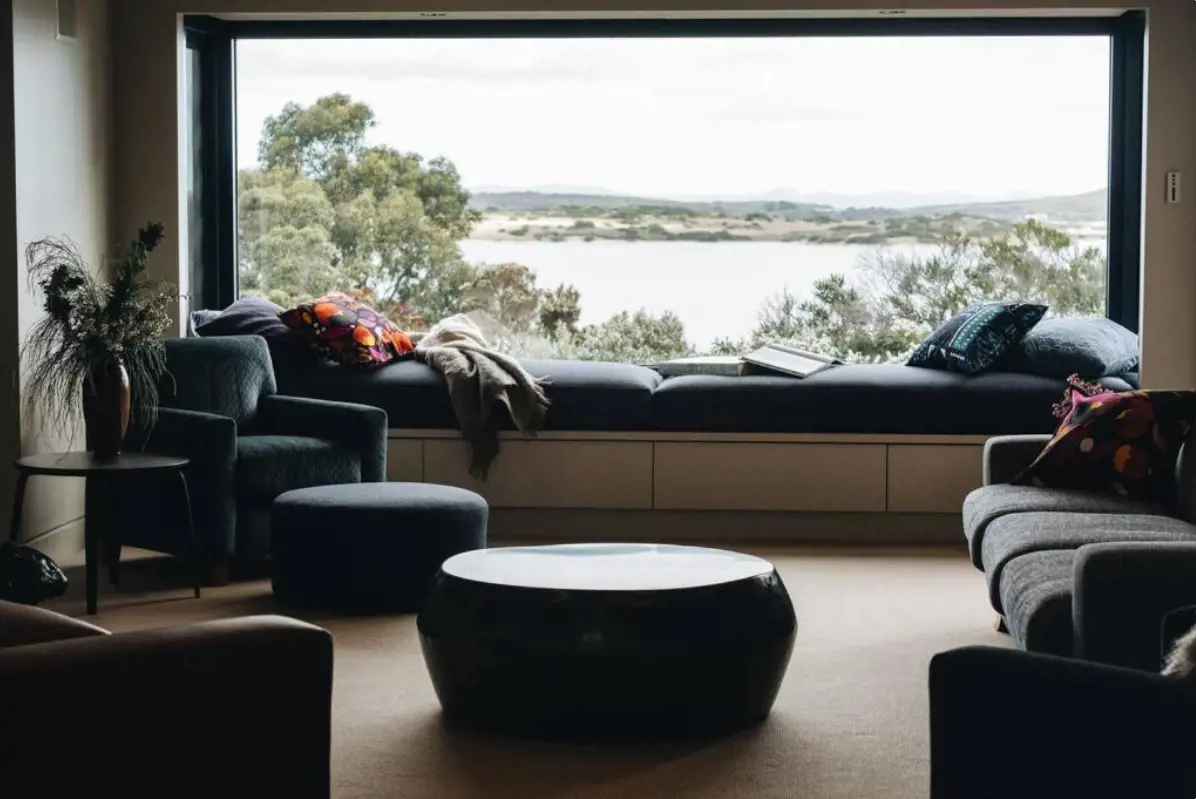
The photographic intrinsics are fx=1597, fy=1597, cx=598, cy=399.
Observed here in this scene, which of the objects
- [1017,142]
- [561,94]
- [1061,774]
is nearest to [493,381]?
[561,94]

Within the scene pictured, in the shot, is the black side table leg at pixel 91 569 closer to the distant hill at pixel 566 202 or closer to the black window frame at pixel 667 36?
the black window frame at pixel 667 36

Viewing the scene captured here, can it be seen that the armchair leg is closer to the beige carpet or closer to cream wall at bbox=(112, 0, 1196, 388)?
the beige carpet

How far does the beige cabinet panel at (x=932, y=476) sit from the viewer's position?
6.41 meters

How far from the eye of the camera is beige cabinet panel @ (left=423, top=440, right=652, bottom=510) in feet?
21.4

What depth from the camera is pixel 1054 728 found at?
2203 mm

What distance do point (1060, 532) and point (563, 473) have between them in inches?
111

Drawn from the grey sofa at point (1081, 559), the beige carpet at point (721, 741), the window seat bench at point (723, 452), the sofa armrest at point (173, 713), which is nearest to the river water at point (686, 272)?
the window seat bench at point (723, 452)

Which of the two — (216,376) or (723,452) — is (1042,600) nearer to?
(723,452)

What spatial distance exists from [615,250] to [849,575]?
2.27 metres

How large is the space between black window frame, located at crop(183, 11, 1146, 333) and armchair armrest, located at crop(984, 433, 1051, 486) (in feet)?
7.07

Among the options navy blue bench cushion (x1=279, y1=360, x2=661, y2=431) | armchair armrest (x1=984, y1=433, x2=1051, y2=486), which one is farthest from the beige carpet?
navy blue bench cushion (x1=279, y1=360, x2=661, y2=431)

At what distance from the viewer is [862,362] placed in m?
7.25

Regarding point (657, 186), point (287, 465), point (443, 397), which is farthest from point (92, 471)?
point (657, 186)

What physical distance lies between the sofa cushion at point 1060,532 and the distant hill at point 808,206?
10.0 feet
